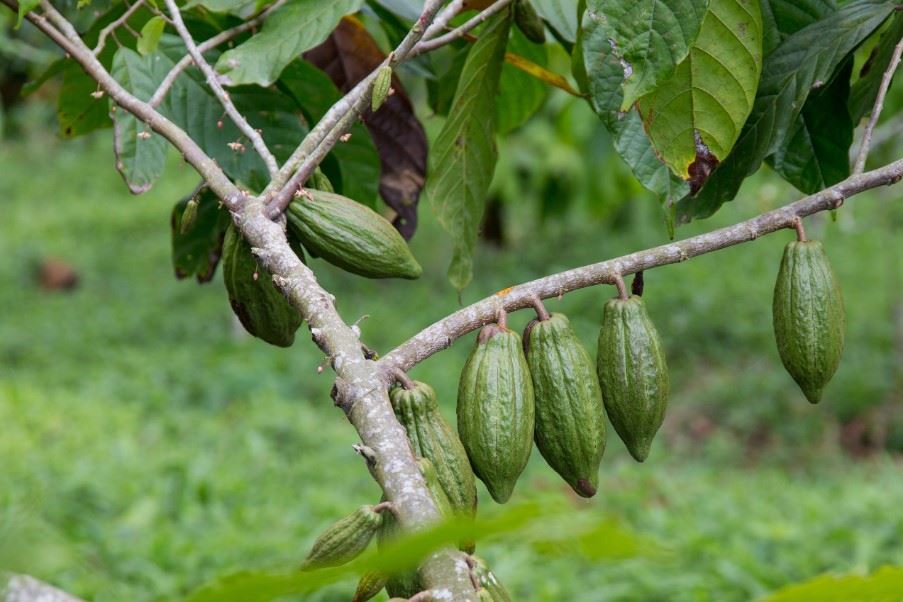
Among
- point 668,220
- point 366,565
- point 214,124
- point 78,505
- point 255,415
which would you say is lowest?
point 366,565

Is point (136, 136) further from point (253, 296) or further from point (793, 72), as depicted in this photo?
point (793, 72)

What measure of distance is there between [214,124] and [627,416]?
0.66 m

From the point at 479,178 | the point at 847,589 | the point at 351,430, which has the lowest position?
the point at 847,589

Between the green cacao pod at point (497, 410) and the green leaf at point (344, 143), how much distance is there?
53 centimetres

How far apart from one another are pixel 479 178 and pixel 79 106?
56 cm

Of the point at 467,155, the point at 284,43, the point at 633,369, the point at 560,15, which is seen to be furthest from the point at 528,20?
the point at 633,369

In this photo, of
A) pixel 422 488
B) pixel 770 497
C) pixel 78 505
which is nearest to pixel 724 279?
pixel 770 497

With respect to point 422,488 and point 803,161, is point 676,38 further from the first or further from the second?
point 422,488

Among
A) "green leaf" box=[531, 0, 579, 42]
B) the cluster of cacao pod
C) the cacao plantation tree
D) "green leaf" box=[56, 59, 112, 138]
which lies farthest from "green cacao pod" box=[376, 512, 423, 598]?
"green leaf" box=[56, 59, 112, 138]

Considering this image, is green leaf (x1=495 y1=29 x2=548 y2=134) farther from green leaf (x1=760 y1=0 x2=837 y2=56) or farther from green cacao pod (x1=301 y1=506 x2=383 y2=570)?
green cacao pod (x1=301 y1=506 x2=383 y2=570)

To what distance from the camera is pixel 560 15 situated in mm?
1245

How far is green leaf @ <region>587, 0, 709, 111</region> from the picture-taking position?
0.90m

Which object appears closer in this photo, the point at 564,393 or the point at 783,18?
the point at 564,393

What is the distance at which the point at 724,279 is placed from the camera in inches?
285
